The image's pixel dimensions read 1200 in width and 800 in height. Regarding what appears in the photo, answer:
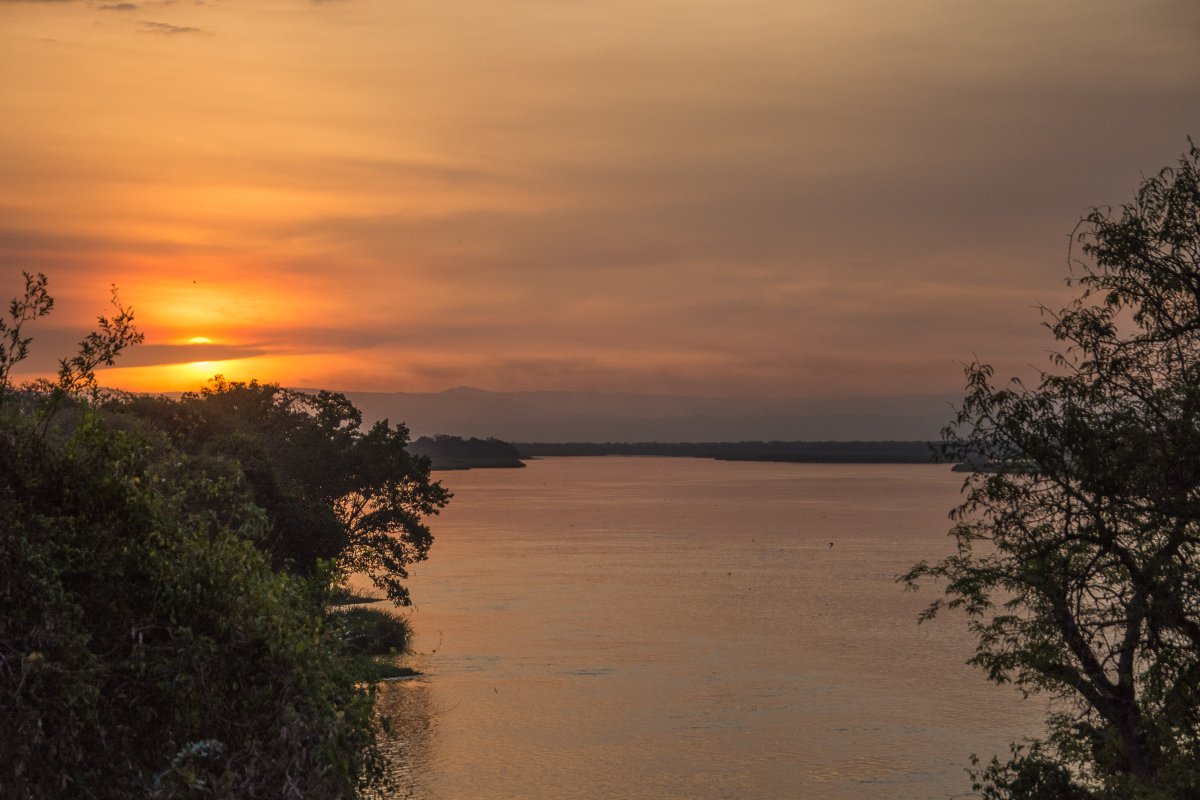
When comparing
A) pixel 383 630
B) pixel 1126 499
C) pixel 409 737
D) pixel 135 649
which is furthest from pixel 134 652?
pixel 383 630

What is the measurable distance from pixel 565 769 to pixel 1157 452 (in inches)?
1317

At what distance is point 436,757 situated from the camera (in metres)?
49.8

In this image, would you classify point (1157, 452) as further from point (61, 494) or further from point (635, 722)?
point (635, 722)

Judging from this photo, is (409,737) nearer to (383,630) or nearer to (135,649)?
(383,630)

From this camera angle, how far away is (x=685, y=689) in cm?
6525

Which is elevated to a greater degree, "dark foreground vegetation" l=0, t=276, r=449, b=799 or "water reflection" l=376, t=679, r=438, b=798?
"dark foreground vegetation" l=0, t=276, r=449, b=799

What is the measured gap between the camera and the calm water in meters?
48.0

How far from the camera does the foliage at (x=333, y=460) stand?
2493 inches

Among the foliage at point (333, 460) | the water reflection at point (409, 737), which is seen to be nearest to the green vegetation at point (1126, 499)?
the water reflection at point (409, 737)

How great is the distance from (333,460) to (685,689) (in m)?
25.0

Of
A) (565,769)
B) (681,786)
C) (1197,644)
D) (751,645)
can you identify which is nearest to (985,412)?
(1197,644)

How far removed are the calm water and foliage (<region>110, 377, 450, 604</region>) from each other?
7.49m

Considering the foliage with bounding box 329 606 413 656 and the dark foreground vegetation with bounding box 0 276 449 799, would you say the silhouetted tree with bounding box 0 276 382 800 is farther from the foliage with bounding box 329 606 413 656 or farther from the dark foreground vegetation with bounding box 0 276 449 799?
the foliage with bounding box 329 606 413 656

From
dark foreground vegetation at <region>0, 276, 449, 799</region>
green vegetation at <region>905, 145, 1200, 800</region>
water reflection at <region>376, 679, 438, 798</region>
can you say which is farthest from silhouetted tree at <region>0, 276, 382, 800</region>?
water reflection at <region>376, 679, 438, 798</region>
